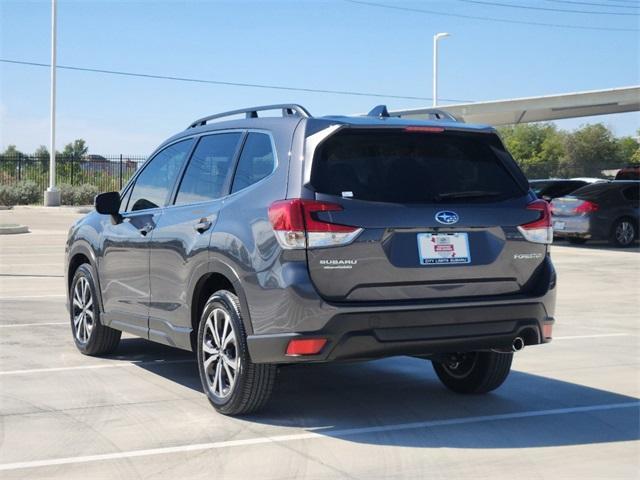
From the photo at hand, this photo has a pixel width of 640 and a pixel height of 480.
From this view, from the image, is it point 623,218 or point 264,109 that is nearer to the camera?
point 264,109

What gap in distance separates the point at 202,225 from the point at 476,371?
220cm

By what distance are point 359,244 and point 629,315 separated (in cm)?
691

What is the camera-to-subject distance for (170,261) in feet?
22.6

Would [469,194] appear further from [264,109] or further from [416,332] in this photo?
[264,109]

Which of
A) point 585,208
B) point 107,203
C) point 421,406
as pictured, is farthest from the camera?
point 585,208

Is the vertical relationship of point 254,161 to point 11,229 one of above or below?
above

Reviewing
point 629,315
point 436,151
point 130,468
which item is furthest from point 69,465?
point 629,315

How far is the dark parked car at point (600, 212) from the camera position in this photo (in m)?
22.8

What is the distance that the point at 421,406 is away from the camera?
6.69 m

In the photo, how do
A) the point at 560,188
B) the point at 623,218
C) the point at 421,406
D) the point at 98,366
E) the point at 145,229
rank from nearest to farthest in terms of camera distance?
the point at 421,406, the point at 145,229, the point at 98,366, the point at 623,218, the point at 560,188

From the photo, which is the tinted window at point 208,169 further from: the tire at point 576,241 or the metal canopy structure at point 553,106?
the metal canopy structure at point 553,106

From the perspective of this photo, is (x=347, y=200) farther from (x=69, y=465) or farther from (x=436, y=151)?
(x=69, y=465)

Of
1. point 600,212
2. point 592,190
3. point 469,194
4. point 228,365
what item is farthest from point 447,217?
point 600,212

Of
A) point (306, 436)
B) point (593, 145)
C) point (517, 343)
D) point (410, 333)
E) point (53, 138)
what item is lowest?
point (306, 436)
